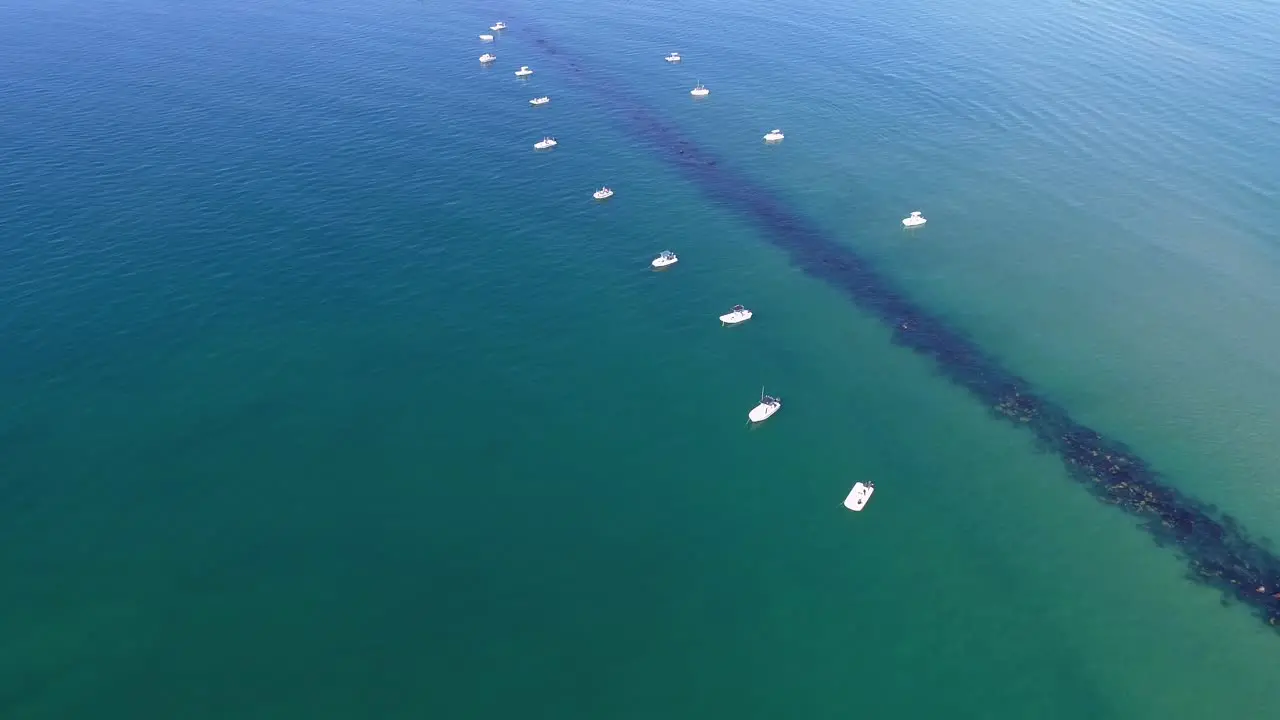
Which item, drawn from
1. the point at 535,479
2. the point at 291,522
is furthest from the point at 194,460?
the point at 535,479

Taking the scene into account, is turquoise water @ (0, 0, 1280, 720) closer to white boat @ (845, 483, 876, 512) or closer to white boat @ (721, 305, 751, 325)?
white boat @ (845, 483, 876, 512)

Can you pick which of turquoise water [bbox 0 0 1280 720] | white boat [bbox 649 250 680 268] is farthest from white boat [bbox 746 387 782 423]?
white boat [bbox 649 250 680 268]

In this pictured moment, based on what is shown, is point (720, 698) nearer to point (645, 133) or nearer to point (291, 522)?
point (291, 522)

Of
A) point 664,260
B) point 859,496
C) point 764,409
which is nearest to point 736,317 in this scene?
point 664,260

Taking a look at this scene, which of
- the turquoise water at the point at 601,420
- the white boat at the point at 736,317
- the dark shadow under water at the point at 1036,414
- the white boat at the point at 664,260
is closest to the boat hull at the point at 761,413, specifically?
the turquoise water at the point at 601,420

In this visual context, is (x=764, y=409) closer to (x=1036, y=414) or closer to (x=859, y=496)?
(x=859, y=496)

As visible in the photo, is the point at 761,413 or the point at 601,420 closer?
the point at 761,413

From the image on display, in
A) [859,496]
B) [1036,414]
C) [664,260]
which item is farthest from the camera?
[664,260]
